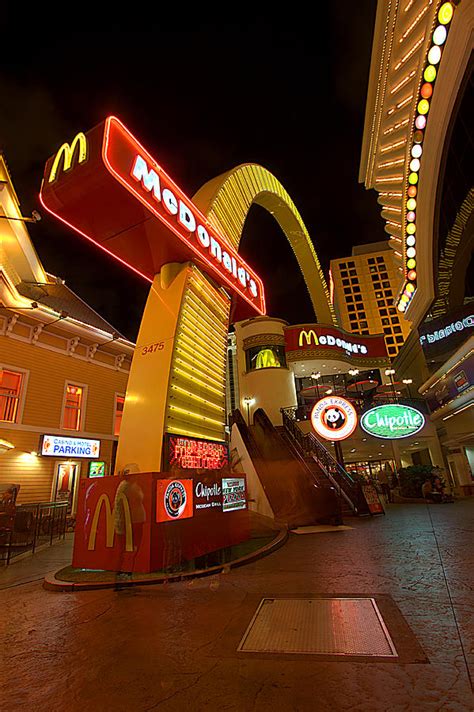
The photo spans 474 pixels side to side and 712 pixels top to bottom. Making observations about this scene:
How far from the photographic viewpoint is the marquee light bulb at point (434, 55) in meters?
6.80

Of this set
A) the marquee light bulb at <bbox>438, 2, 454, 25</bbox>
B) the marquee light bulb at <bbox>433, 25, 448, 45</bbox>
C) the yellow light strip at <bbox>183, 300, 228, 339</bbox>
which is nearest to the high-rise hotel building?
the yellow light strip at <bbox>183, 300, 228, 339</bbox>

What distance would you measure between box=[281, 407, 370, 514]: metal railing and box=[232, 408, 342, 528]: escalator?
667 mm

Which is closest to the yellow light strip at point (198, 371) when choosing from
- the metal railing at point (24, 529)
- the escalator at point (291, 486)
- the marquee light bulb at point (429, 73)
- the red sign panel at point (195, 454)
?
the red sign panel at point (195, 454)

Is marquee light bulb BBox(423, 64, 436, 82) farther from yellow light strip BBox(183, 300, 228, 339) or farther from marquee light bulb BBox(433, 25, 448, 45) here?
yellow light strip BBox(183, 300, 228, 339)

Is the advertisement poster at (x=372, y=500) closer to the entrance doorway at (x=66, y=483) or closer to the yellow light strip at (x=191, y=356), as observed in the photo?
the yellow light strip at (x=191, y=356)

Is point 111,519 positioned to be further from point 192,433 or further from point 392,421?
point 392,421

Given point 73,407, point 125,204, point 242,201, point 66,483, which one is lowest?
point 66,483

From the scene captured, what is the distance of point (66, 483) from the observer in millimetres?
15234

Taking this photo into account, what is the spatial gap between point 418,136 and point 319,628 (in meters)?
9.83

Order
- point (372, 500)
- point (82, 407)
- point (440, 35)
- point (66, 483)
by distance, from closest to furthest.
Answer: point (440, 35) → point (372, 500) → point (66, 483) → point (82, 407)

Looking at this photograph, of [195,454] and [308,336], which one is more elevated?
[308,336]

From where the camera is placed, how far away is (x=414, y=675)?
8.72 feet

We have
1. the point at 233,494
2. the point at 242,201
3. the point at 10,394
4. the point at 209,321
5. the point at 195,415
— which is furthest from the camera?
the point at 10,394

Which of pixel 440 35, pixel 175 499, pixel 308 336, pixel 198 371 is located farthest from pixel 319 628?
pixel 308 336
